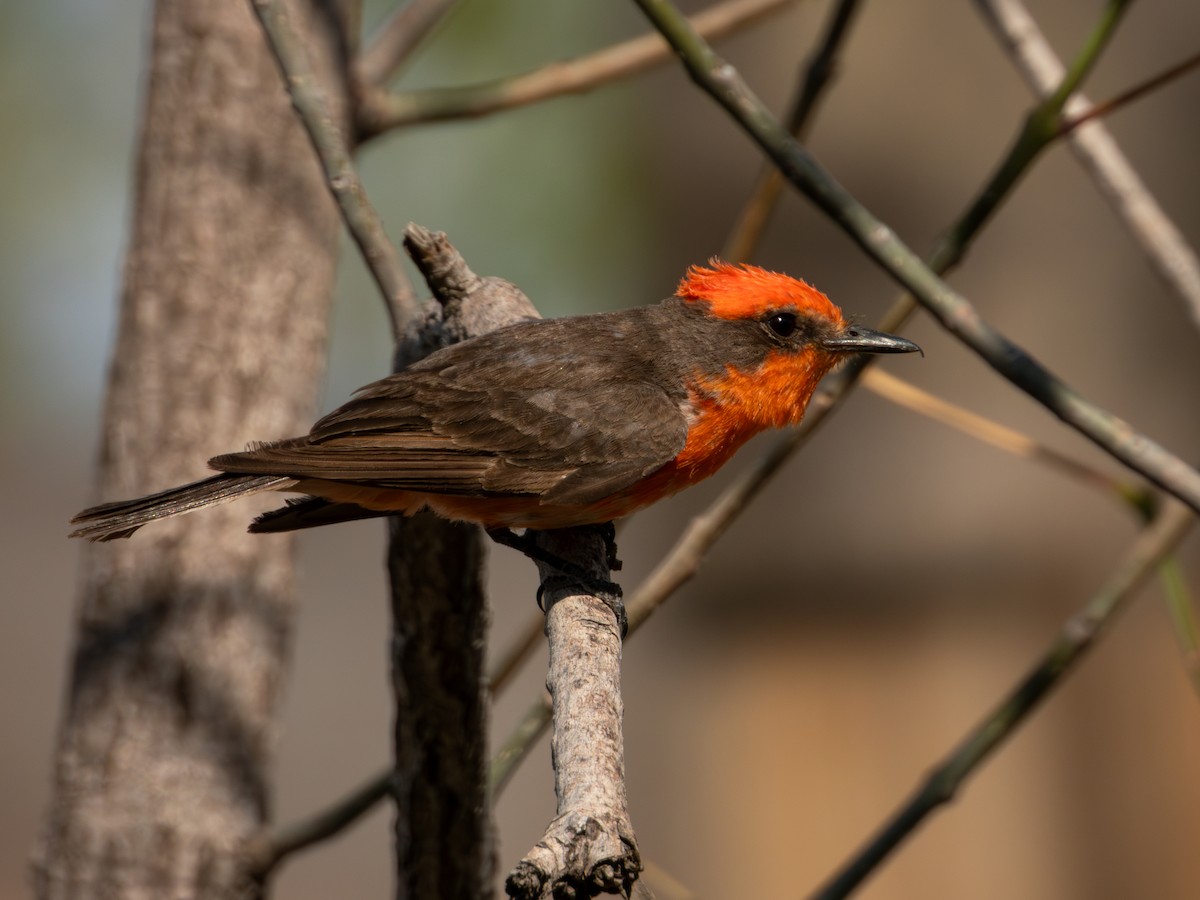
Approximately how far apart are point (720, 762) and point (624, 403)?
3080 millimetres

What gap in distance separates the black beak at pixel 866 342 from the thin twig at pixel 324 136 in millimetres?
1341

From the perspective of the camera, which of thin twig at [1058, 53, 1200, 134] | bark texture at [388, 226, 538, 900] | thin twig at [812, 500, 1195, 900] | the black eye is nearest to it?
thin twig at [1058, 53, 1200, 134]

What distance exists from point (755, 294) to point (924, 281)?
131cm

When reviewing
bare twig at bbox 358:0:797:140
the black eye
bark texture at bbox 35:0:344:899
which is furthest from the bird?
bare twig at bbox 358:0:797:140

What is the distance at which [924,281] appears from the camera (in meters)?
2.56

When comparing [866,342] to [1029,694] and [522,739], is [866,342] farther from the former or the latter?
[522,739]

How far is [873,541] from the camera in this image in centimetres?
572

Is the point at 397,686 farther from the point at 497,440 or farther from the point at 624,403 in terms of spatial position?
the point at 624,403

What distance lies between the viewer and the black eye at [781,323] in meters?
3.85

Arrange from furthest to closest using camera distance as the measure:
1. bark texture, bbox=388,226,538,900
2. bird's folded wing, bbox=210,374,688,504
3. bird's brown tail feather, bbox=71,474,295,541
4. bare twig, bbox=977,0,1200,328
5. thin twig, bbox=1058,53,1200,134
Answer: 1. bird's folded wing, bbox=210,374,688,504
2. bark texture, bbox=388,226,538,900
3. bird's brown tail feather, bbox=71,474,295,541
4. bare twig, bbox=977,0,1200,328
5. thin twig, bbox=1058,53,1200,134

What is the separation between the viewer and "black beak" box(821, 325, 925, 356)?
11.8ft

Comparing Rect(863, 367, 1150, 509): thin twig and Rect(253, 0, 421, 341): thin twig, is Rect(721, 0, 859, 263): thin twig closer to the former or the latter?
Rect(863, 367, 1150, 509): thin twig

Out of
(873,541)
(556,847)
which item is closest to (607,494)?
(556,847)

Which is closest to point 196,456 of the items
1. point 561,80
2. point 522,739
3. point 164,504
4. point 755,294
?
point 164,504
